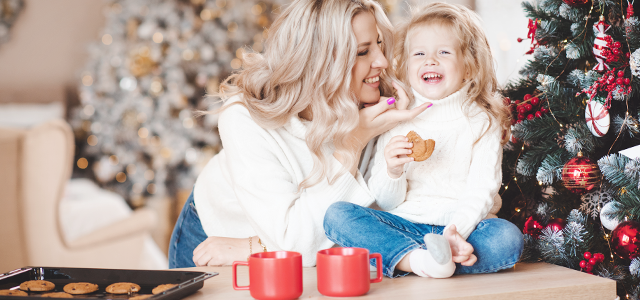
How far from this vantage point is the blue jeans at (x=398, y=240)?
3.71 ft

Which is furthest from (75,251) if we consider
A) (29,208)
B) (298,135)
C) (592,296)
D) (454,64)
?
(592,296)

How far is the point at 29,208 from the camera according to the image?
230 centimetres

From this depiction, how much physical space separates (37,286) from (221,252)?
18.0 inches

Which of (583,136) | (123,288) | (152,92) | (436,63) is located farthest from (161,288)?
(152,92)

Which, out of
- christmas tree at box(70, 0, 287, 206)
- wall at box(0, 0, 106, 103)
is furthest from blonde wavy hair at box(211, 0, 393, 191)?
wall at box(0, 0, 106, 103)

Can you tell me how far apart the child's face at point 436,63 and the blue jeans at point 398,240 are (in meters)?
0.43

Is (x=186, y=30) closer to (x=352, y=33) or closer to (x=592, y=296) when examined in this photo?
(x=352, y=33)

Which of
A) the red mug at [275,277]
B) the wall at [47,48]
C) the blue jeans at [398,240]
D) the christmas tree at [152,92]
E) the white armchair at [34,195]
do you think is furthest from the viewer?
the wall at [47,48]

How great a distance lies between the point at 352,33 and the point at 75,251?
1.91 m

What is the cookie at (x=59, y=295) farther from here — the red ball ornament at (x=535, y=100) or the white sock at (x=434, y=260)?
the red ball ornament at (x=535, y=100)

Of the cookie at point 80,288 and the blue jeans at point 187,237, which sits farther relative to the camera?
the blue jeans at point 187,237

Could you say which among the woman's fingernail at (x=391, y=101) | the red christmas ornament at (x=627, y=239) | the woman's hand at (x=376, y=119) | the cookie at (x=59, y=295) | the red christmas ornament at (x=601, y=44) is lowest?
the cookie at (x=59, y=295)

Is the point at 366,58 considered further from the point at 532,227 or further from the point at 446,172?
the point at 532,227

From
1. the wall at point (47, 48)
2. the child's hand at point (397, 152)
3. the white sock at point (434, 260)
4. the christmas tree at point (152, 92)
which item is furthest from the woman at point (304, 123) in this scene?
the wall at point (47, 48)
